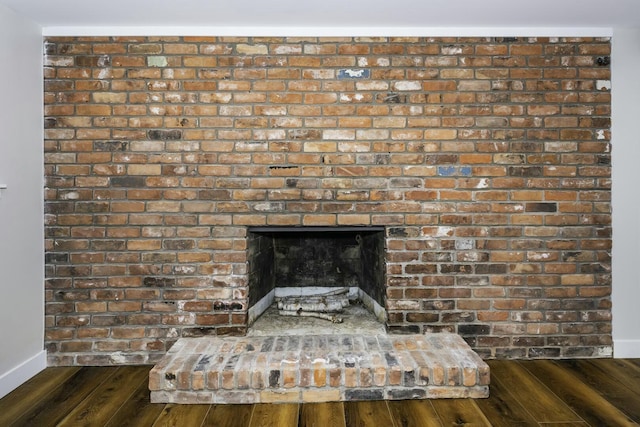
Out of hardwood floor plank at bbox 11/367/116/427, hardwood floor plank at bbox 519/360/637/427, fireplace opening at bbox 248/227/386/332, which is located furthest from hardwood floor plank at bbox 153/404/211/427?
hardwood floor plank at bbox 519/360/637/427

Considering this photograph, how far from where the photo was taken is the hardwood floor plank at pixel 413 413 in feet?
5.82

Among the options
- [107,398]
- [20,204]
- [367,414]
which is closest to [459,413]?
[367,414]

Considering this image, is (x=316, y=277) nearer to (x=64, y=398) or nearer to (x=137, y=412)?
(x=137, y=412)

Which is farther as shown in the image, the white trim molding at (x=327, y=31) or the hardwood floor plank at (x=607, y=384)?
the white trim molding at (x=327, y=31)

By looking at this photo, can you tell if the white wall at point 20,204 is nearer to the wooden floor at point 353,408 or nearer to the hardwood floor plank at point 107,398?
the wooden floor at point 353,408

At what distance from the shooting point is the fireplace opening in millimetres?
2621

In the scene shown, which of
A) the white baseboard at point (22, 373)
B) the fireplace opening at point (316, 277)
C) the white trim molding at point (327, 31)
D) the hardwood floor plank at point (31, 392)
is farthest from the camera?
the fireplace opening at point (316, 277)

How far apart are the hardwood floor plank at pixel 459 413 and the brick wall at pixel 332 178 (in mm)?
553

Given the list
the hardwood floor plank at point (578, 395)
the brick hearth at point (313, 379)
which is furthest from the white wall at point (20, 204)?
the hardwood floor plank at point (578, 395)

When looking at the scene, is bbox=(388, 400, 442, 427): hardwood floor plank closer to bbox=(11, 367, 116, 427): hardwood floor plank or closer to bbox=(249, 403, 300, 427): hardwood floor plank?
bbox=(249, 403, 300, 427): hardwood floor plank

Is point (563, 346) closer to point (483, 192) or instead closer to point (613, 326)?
point (613, 326)

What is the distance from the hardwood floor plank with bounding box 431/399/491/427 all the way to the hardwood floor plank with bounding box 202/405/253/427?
89cm

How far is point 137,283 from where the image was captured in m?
2.43

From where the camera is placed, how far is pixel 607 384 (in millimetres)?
2145
